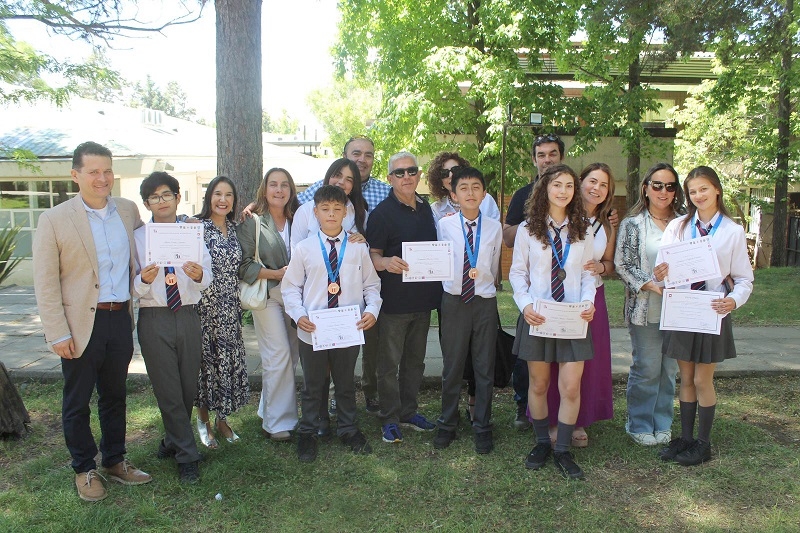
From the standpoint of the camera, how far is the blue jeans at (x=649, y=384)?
4785mm

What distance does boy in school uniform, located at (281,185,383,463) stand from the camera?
179 inches

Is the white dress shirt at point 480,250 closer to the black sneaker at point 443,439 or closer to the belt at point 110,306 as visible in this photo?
the black sneaker at point 443,439

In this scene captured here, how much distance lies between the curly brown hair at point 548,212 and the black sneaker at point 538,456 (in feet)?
4.76

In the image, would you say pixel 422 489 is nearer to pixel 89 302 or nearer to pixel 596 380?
pixel 596 380

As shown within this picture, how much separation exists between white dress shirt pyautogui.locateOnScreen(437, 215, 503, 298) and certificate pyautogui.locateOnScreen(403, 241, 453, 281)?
0.21 feet

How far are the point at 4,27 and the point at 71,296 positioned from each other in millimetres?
8612

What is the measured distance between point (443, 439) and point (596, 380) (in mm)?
1238

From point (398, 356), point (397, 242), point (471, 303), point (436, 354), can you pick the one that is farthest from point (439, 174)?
point (436, 354)

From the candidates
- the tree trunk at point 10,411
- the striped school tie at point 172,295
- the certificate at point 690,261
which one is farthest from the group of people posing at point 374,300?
the tree trunk at point 10,411

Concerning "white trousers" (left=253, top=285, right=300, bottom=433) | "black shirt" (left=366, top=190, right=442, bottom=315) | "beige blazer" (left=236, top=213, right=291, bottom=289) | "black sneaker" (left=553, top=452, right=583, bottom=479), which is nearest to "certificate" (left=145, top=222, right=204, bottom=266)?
"beige blazer" (left=236, top=213, right=291, bottom=289)

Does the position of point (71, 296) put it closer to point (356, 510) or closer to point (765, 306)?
point (356, 510)

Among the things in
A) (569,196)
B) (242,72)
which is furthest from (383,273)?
(242,72)

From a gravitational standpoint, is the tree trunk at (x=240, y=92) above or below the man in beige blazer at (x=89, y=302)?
above

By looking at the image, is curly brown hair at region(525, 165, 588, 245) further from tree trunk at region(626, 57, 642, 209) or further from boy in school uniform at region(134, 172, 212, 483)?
tree trunk at region(626, 57, 642, 209)
